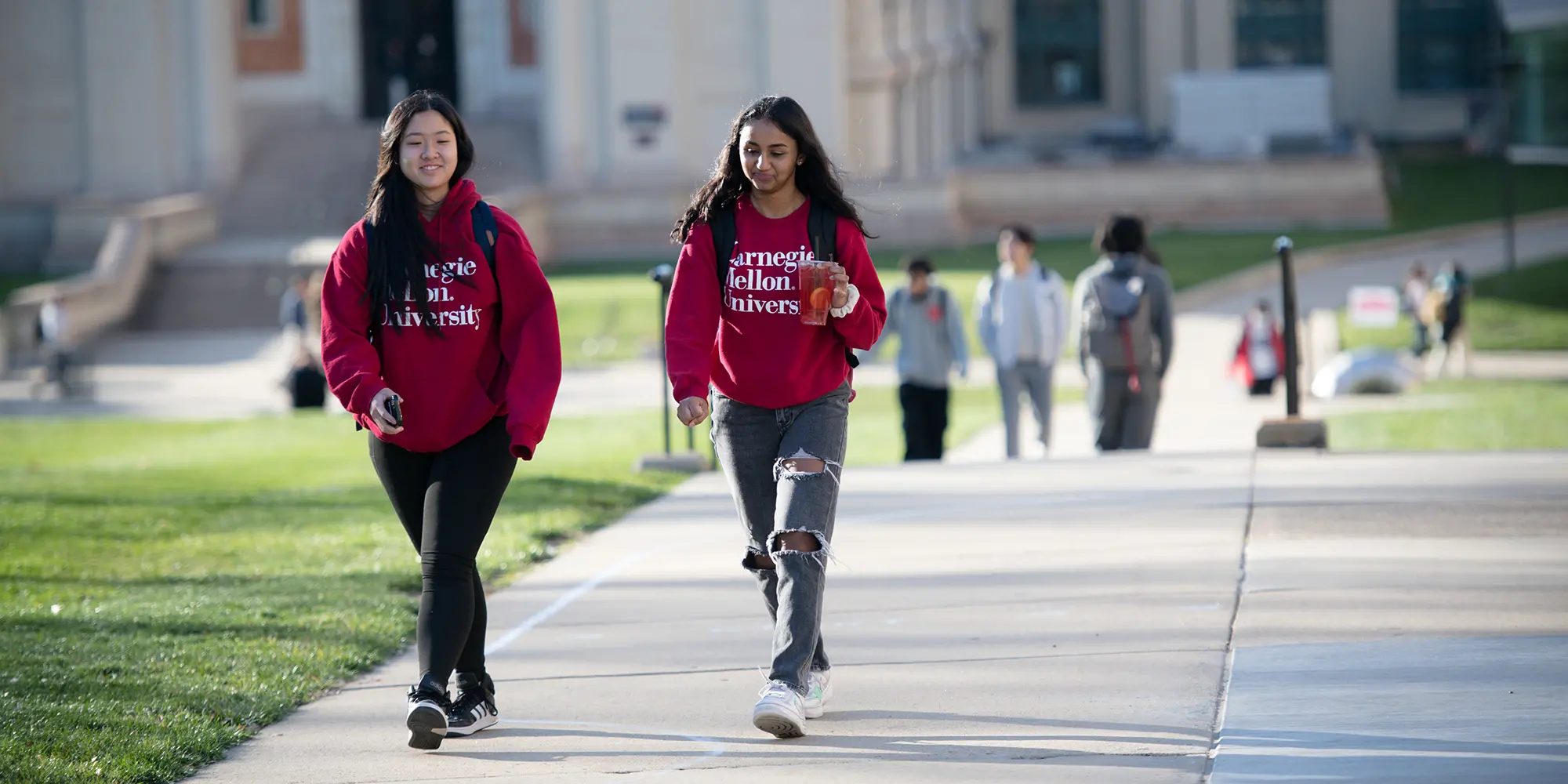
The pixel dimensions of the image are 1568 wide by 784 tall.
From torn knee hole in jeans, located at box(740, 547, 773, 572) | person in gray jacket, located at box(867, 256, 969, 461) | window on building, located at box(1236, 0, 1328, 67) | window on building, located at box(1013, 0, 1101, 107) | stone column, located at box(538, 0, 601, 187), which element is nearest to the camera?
torn knee hole in jeans, located at box(740, 547, 773, 572)

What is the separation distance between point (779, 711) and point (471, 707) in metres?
1.02

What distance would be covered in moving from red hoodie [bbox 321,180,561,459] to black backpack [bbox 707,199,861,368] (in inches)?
21.1

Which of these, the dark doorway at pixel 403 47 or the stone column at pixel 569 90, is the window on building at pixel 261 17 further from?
the stone column at pixel 569 90

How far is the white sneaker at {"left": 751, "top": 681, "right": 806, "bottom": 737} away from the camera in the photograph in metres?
5.44

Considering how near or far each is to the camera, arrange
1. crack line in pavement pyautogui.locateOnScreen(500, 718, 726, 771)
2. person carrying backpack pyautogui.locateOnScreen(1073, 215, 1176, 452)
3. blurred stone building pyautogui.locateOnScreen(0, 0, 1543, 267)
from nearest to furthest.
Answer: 1. crack line in pavement pyautogui.locateOnScreen(500, 718, 726, 771)
2. person carrying backpack pyautogui.locateOnScreen(1073, 215, 1176, 452)
3. blurred stone building pyautogui.locateOnScreen(0, 0, 1543, 267)

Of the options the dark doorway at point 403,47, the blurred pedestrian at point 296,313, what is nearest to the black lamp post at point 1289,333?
the blurred pedestrian at point 296,313

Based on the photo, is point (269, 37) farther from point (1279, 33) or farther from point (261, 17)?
point (1279, 33)

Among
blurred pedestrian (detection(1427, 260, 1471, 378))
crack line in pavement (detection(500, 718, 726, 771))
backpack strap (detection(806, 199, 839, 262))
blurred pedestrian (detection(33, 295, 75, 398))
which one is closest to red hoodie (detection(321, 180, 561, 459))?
backpack strap (detection(806, 199, 839, 262))

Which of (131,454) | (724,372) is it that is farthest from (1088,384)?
(131,454)

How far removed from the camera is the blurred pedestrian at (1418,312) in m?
29.3

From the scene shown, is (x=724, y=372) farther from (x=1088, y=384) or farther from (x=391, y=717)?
(x=1088, y=384)

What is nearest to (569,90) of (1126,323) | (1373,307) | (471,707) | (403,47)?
(403,47)

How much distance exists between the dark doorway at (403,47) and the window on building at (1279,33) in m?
34.3

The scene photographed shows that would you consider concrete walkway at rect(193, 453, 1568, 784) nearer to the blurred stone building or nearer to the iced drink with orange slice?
the iced drink with orange slice
